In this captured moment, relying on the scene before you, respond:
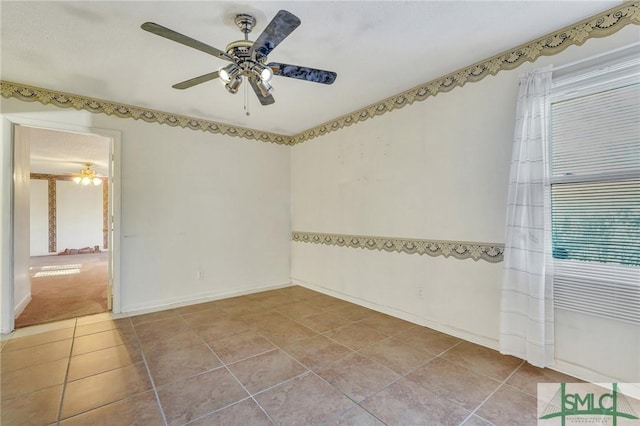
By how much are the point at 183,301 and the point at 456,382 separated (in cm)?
339

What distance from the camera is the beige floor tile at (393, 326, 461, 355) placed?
8.39ft

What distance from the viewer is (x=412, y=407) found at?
1.79 meters

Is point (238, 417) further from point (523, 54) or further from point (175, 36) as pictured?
point (523, 54)

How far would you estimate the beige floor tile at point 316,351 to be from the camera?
Result: 7.70ft

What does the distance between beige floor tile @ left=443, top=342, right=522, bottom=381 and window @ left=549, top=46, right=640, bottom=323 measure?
62cm

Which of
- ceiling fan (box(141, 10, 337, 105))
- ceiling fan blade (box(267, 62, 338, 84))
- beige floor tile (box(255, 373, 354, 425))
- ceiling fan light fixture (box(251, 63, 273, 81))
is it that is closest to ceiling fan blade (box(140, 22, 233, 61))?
ceiling fan (box(141, 10, 337, 105))

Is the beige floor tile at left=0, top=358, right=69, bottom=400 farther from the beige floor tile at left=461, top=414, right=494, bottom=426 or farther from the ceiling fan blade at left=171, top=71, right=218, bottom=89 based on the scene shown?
the beige floor tile at left=461, top=414, right=494, bottom=426

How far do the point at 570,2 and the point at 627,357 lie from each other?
2.41 m

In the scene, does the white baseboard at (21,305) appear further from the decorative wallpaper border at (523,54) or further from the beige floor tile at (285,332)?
the decorative wallpaper border at (523,54)

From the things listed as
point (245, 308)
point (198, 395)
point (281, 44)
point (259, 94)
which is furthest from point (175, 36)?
point (245, 308)

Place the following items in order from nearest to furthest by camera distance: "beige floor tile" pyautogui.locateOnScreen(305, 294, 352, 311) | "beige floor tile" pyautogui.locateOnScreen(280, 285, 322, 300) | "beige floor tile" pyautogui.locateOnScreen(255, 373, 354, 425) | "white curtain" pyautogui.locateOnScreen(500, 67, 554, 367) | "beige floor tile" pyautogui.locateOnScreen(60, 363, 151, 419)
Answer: "beige floor tile" pyautogui.locateOnScreen(255, 373, 354, 425), "beige floor tile" pyautogui.locateOnScreen(60, 363, 151, 419), "white curtain" pyautogui.locateOnScreen(500, 67, 554, 367), "beige floor tile" pyautogui.locateOnScreen(305, 294, 352, 311), "beige floor tile" pyautogui.locateOnScreen(280, 285, 322, 300)

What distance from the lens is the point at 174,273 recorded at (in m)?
3.85

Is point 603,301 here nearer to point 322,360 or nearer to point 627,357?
point 627,357

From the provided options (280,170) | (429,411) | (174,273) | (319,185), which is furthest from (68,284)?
(429,411)
